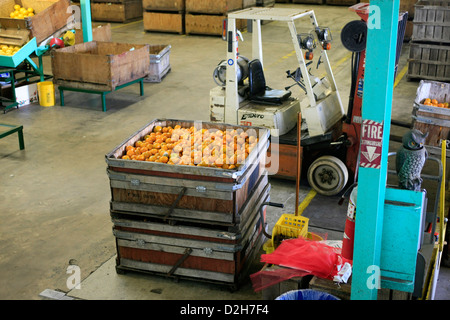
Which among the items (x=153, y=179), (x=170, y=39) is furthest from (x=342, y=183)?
(x=170, y=39)

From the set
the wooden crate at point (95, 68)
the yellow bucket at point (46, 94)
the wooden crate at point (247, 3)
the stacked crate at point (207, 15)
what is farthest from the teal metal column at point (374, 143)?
the wooden crate at point (247, 3)

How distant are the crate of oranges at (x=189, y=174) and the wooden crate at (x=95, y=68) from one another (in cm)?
502

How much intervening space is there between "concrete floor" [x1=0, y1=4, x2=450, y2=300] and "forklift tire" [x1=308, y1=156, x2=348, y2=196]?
0.23 metres

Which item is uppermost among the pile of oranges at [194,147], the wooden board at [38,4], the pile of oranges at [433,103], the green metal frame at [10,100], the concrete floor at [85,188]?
the wooden board at [38,4]

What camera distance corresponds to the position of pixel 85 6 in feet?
41.5

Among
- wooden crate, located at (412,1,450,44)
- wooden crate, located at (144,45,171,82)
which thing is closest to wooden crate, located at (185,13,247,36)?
wooden crate, located at (144,45,171,82)

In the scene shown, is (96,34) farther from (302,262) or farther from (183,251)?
(302,262)

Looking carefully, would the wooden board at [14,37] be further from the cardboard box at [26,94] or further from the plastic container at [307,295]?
the plastic container at [307,295]

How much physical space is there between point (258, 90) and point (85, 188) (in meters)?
2.83

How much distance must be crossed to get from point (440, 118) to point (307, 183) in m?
2.09

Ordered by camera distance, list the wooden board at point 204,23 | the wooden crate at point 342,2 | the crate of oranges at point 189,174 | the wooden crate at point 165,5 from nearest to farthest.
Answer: the crate of oranges at point 189,174 < the wooden board at point 204,23 < the wooden crate at point 165,5 < the wooden crate at point 342,2

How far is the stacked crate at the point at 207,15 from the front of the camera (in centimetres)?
Result: 1756

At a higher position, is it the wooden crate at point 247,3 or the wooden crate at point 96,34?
the wooden crate at point 247,3

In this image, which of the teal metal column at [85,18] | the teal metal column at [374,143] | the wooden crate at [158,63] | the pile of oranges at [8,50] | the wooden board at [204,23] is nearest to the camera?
the teal metal column at [374,143]
